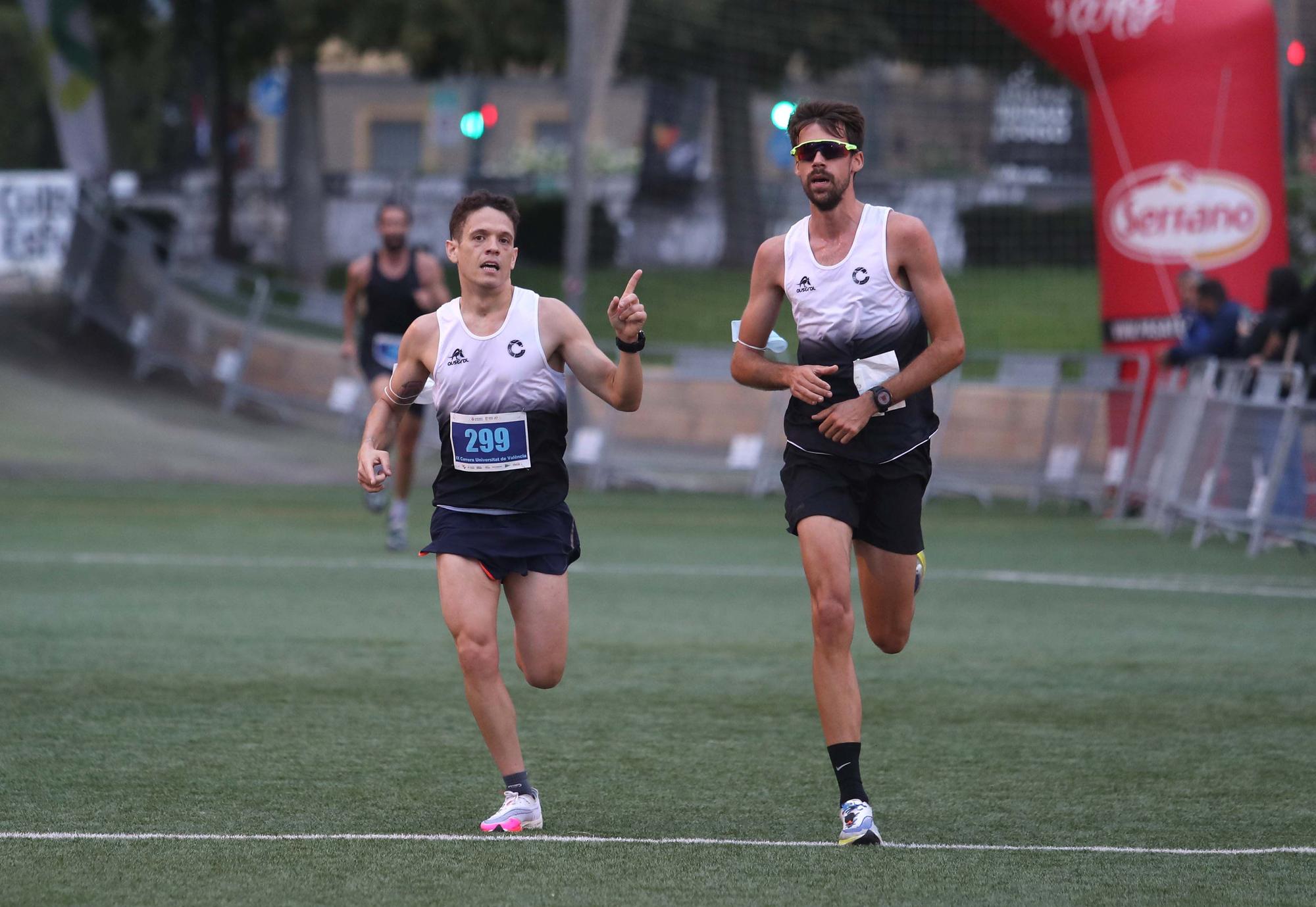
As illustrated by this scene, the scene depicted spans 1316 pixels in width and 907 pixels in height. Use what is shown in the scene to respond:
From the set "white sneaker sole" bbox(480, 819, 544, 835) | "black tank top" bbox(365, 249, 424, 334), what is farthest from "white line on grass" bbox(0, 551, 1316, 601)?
"white sneaker sole" bbox(480, 819, 544, 835)

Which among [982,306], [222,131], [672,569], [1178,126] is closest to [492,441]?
[672,569]

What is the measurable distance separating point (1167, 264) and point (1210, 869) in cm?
1336

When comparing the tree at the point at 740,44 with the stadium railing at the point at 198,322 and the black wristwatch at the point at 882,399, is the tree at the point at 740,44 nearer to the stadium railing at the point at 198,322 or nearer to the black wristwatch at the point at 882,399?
the stadium railing at the point at 198,322

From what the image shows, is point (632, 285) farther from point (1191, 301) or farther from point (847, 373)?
point (1191, 301)

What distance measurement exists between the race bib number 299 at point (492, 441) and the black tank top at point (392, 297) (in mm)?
8540

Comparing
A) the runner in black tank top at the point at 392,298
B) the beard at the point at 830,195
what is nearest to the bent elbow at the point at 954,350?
the beard at the point at 830,195

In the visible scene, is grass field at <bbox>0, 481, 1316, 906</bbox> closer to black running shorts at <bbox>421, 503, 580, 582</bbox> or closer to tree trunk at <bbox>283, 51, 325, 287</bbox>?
black running shorts at <bbox>421, 503, 580, 582</bbox>

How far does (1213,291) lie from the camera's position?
1689 centimetres

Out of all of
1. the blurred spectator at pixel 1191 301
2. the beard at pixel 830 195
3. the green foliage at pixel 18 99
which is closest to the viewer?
the beard at pixel 830 195

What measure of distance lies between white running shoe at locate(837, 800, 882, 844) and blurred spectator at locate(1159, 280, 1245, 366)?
11.6 m

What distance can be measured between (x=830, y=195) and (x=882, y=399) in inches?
25.1

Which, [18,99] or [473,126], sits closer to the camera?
[473,126]

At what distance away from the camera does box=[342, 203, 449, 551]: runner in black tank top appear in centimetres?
1453

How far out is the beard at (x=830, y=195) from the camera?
637cm
